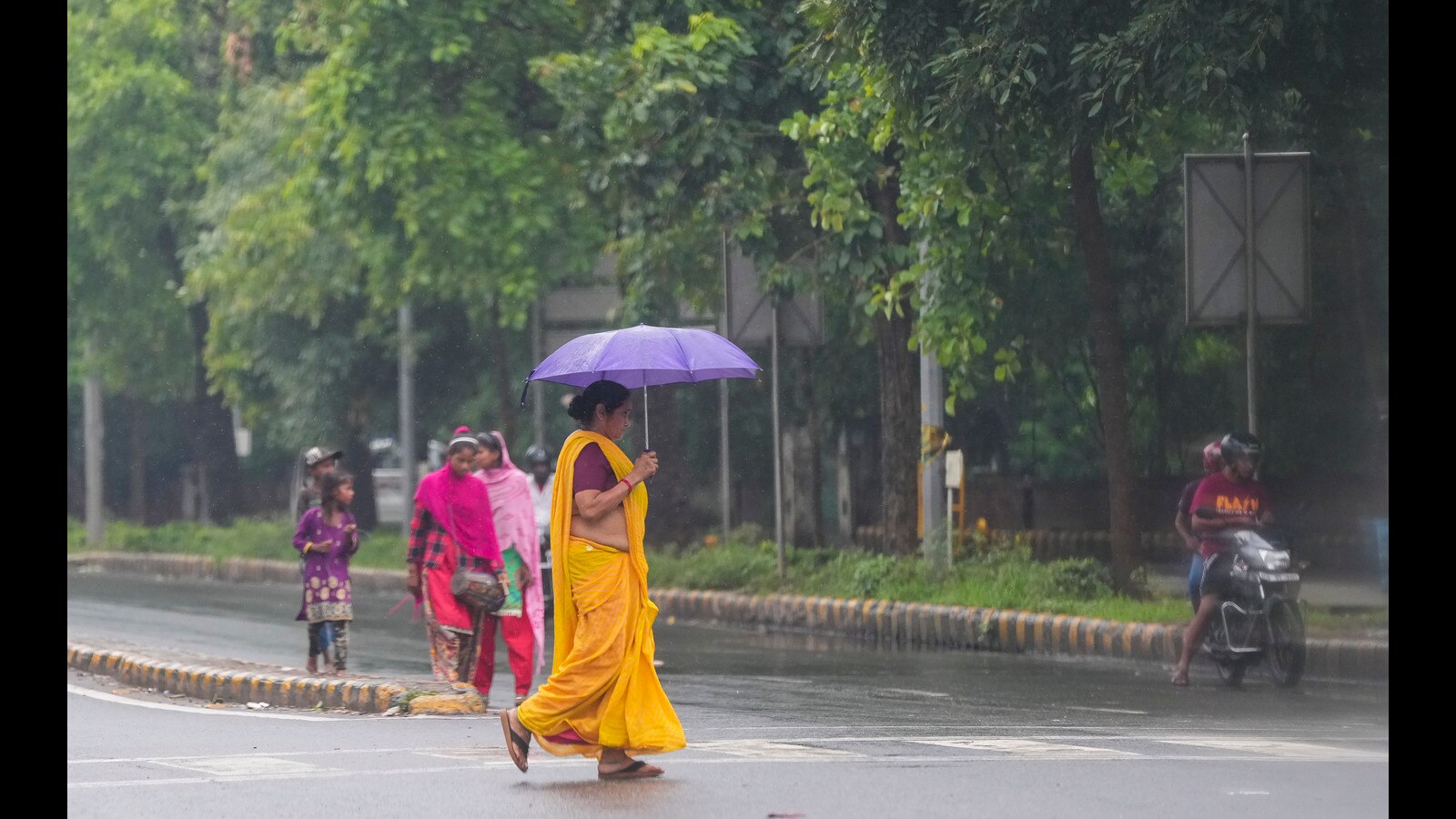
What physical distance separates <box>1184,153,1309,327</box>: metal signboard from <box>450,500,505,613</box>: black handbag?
5.93m

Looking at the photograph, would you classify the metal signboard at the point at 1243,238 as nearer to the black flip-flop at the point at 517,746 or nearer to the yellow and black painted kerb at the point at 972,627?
the yellow and black painted kerb at the point at 972,627

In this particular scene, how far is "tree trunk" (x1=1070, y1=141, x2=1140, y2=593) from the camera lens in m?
16.8

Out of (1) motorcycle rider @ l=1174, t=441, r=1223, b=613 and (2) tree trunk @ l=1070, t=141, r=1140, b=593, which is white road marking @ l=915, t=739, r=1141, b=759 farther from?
(2) tree trunk @ l=1070, t=141, r=1140, b=593

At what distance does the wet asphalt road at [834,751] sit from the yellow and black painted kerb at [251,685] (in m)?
0.20

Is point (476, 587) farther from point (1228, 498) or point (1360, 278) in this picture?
point (1360, 278)

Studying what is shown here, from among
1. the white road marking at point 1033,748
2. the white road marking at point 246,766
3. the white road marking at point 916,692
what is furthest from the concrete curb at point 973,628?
the white road marking at point 246,766

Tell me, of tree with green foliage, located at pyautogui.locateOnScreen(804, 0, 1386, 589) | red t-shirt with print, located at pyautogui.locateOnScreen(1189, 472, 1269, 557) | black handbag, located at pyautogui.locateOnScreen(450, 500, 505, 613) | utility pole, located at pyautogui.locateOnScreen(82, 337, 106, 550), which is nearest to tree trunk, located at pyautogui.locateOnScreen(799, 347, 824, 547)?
tree with green foliage, located at pyautogui.locateOnScreen(804, 0, 1386, 589)

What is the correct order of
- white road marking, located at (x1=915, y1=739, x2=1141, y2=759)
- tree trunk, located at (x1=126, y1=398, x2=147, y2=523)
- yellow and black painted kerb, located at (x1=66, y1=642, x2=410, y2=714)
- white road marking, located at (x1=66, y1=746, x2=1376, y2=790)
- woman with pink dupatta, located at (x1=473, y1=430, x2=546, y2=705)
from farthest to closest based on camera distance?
1. tree trunk, located at (x1=126, y1=398, x2=147, y2=523)
2. woman with pink dupatta, located at (x1=473, y1=430, x2=546, y2=705)
3. yellow and black painted kerb, located at (x1=66, y1=642, x2=410, y2=714)
4. white road marking, located at (x1=915, y1=739, x2=1141, y2=759)
5. white road marking, located at (x1=66, y1=746, x2=1376, y2=790)

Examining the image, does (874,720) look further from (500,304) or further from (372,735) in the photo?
(500,304)

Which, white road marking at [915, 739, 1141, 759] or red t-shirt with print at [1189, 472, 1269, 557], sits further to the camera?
red t-shirt with print at [1189, 472, 1269, 557]

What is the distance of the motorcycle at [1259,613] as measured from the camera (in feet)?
42.4

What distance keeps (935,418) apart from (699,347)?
33.7 feet

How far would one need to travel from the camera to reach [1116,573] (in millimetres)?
17312

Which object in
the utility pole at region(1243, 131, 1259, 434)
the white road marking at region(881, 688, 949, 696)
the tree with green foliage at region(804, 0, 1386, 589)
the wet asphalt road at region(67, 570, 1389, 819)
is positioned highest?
the tree with green foliage at region(804, 0, 1386, 589)
